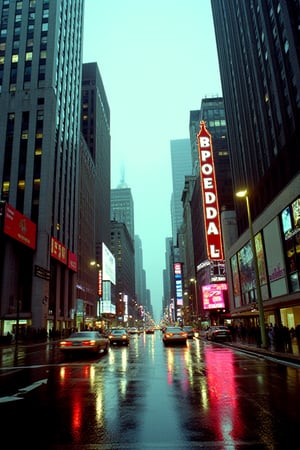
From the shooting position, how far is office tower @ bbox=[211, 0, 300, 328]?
27781mm

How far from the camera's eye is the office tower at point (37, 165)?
184ft

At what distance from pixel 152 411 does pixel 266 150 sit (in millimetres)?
33810

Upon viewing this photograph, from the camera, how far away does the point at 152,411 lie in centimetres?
740

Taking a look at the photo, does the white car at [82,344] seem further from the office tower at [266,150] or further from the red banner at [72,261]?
the red banner at [72,261]

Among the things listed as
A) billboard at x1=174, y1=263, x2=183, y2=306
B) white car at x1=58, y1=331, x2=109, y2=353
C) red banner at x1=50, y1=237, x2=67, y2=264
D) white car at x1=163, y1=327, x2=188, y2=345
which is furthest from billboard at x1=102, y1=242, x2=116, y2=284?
white car at x1=58, y1=331, x2=109, y2=353

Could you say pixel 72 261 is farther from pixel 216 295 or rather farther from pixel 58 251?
pixel 216 295

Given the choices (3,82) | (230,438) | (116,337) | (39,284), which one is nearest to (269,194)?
(116,337)

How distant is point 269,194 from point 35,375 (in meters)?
29.8

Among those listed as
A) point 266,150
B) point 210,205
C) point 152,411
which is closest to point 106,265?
point 210,205

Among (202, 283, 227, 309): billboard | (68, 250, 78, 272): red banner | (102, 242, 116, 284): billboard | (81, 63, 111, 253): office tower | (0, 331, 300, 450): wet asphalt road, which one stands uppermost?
(81, 63, 111, 253): office tower

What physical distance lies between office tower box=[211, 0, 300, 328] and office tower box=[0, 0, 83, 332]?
31.5 metres

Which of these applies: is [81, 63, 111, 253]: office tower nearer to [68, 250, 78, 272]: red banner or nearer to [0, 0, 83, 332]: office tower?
[68, 250, 78, 272]: red banner

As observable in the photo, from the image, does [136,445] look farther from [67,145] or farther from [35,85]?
[67,145]

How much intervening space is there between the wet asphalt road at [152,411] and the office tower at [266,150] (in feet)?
47.5
